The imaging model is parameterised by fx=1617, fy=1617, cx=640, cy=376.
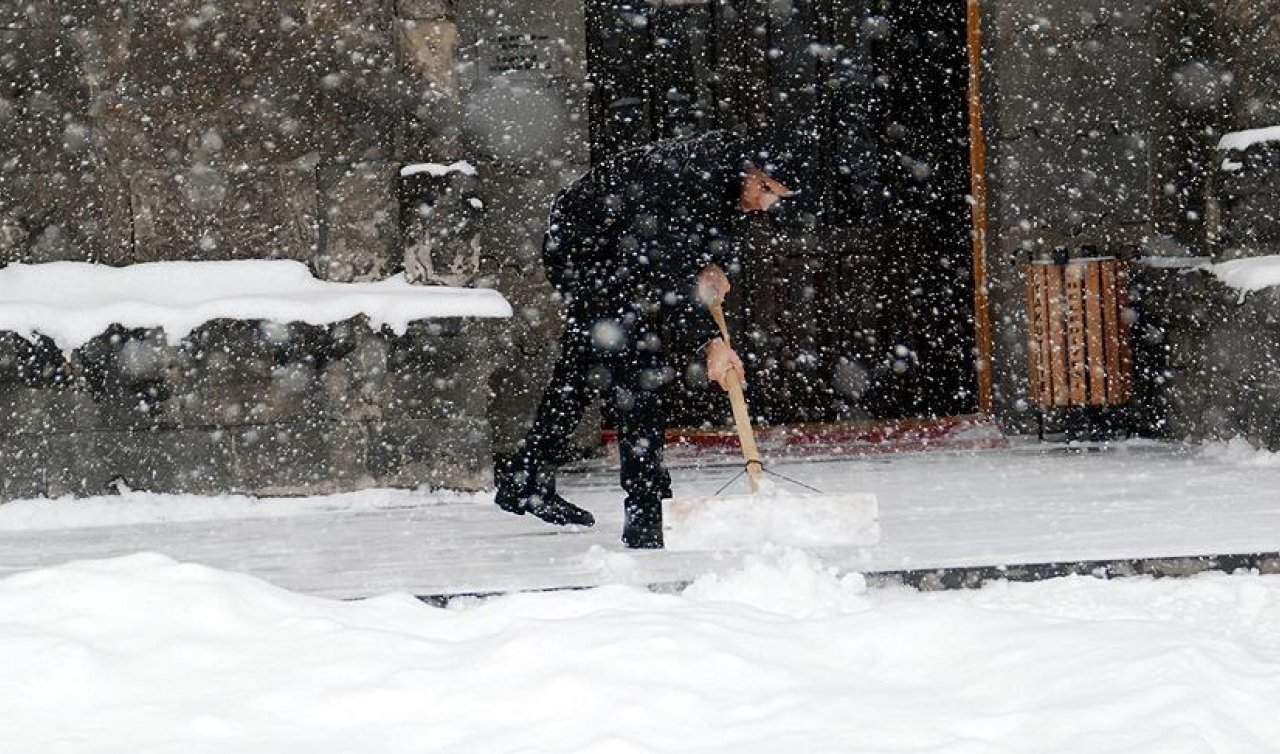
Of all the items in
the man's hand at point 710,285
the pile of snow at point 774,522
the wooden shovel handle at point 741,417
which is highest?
the man's hand at point 710,285

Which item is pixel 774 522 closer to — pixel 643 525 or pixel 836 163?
pixel 643 525

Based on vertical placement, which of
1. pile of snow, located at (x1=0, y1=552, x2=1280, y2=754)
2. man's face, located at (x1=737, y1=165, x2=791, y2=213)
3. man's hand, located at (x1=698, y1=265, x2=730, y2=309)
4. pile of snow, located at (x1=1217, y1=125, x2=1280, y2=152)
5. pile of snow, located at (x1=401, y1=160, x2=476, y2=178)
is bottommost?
pile of snow, located at (x1=0, y1=552, x2=1280, y2=754)

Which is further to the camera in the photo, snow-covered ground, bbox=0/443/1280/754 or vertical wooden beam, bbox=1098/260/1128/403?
vertical wooden beam, bbox=1098/260/1128/403

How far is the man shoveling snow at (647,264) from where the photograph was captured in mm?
5332

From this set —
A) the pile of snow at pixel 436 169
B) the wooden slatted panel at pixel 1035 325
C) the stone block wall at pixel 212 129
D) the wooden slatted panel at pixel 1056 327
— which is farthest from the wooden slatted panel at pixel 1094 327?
the stone block wall at pixel 212 129

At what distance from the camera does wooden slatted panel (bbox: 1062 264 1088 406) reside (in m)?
8.70

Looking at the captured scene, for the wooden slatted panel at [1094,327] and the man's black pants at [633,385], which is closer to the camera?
the man's black pants at [633,385]

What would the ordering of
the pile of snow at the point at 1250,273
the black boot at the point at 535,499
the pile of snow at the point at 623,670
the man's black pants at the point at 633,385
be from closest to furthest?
1. the pile of snow at the point at 623,670
2. the man's black pants at the point at 633,385
3. the black boot at the point at 535,499
4. the pile of snow at the point at 1250,273

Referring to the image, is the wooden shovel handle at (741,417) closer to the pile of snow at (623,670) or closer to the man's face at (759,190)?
the man's face at (759,190)

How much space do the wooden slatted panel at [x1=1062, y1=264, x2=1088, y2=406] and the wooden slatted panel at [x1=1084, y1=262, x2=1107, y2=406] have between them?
1.1 inches

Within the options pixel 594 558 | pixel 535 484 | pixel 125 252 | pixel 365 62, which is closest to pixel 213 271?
pixel 125 252

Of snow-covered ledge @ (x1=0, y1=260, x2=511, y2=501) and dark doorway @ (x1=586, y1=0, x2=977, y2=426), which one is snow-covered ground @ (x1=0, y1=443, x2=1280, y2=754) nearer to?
snow-covered ledge @ (x1=0, y1=260, x2=511, y2=501)

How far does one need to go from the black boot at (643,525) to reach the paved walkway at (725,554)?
0.34 feet

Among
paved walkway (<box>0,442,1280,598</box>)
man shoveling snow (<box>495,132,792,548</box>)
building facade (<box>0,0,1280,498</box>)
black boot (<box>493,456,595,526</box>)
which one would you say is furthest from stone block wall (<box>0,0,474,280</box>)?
man shoveling snow (<box>495,132,792,548</box>)
